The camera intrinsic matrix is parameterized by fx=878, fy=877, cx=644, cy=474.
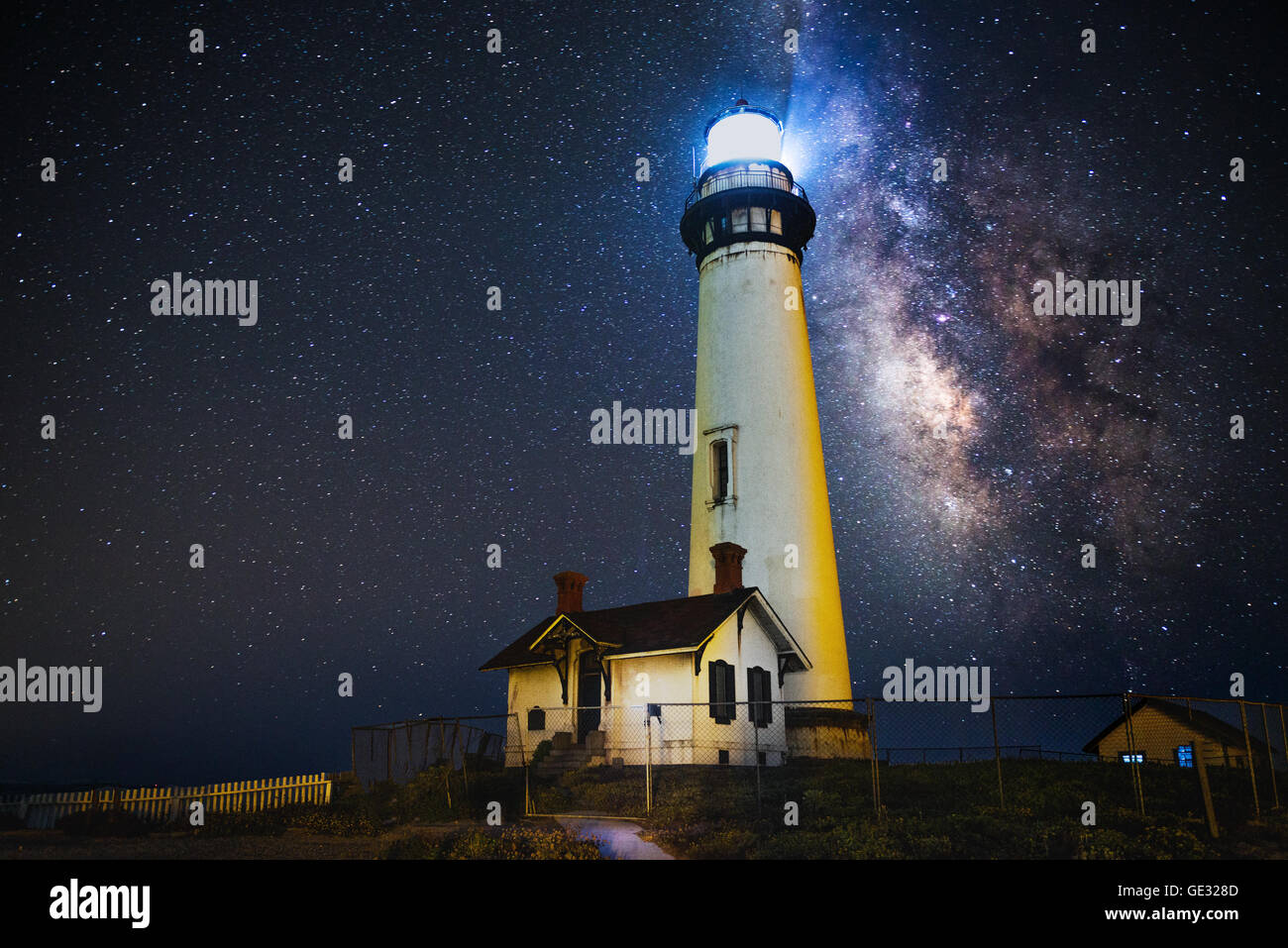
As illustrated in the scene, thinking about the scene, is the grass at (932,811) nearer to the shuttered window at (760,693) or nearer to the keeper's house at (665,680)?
the keeper's house at (665,680)

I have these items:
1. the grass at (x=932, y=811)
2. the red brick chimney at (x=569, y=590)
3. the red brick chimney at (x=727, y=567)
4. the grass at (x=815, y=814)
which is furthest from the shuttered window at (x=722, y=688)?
the red brick chimney at (x=569, y=590)

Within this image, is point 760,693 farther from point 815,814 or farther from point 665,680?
point 815,814

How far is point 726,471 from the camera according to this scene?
30625 millimetres

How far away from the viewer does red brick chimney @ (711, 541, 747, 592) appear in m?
28.1

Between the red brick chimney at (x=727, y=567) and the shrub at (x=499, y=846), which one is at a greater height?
the red brick chimney at (x=727, y=567)

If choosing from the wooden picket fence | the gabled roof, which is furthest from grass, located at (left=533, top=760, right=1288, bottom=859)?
the wooden picket fence

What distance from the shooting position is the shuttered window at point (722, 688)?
80.5ft

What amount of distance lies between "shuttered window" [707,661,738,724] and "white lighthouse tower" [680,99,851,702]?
136 inches

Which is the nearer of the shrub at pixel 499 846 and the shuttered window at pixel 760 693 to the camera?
the shrub at pixel 499 846

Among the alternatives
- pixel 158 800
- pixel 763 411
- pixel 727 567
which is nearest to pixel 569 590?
pixel 727 567

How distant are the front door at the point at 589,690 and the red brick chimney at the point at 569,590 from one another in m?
3.57

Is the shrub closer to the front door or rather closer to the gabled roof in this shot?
the gabled roof

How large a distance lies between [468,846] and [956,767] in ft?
56.6

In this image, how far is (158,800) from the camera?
21.2m
